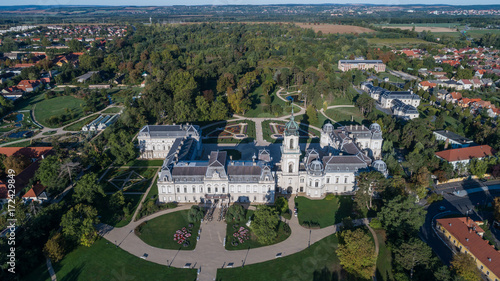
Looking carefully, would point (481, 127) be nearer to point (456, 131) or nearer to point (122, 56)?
point (456, 131)

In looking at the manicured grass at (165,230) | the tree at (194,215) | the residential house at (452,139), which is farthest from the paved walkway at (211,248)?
the residential house at (452,139)

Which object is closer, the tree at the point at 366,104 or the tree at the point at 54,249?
the tree at the point at 54,249

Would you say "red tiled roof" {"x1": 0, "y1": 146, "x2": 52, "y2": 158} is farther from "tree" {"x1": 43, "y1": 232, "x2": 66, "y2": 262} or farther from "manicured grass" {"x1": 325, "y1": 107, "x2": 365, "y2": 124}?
"manicured grass" {"x1": 325, "y1": 107, "x2": 365, "y2": 124}

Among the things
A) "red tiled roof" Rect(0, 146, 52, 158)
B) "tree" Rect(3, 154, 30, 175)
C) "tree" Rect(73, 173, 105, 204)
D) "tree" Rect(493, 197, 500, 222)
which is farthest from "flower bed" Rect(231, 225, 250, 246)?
"red tiled roof" Rect(0, 146, 52, 158)

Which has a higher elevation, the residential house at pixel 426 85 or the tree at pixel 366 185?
the residential house at pixel 426 85

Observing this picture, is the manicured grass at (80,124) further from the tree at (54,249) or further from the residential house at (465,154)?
the residential house at (465,154)

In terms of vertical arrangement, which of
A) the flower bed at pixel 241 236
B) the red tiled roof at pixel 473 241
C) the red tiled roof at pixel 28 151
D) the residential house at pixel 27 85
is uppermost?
the residential house at pixel 27 85
